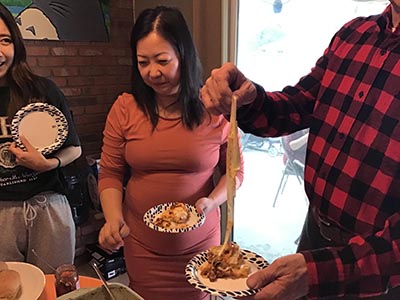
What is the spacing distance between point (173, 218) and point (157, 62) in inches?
22.5

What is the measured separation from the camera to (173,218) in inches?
55.3

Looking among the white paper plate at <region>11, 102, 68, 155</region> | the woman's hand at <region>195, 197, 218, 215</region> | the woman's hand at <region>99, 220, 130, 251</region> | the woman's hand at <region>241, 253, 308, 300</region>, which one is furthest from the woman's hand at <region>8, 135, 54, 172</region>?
the woman's hand at <region>241, 253, 308, 300</region>

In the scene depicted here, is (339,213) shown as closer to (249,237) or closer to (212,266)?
(212,266)

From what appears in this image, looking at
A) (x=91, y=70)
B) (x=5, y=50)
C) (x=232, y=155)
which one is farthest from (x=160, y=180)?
(x=91, y=70)

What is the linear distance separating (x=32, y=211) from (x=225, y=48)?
140 cm

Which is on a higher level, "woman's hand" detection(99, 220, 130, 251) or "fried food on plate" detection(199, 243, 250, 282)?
→ "fried food on plate" detection(199, 243, 250, 282)

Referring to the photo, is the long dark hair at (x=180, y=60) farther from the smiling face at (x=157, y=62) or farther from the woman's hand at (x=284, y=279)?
the woman's hand at (x=284, y=279)

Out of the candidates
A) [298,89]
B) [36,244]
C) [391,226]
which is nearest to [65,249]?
[36,244]

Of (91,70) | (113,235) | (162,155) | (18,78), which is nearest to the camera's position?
(113,235)

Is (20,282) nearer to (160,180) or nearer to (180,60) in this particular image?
(160,180)

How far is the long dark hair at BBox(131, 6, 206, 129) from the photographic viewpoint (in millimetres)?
1516

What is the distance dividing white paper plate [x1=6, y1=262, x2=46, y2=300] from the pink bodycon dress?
49 cm

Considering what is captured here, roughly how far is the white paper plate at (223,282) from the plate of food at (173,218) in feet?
1.17

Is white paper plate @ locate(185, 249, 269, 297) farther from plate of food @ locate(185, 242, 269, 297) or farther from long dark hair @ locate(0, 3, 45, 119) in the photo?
long dark hair @ locate(0, 3, 45, 119)
